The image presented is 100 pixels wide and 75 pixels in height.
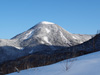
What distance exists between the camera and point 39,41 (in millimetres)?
142500

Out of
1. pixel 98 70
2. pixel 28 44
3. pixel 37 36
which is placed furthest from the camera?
pixel 37 36

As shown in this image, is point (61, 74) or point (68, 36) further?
point (68, 36)

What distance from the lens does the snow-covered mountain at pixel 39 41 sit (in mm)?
125062

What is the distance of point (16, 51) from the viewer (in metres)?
126

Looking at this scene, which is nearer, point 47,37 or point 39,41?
point 39,41

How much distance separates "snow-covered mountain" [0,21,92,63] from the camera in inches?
4924

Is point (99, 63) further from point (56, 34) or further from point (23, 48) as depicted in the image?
point (56, 34)

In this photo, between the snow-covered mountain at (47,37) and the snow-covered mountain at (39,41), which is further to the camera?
the snow-covered mountain at (47,37)

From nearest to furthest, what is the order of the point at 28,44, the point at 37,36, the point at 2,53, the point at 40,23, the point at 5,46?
the point at 2,53 < the point at 5,46 < the point at 28,44 < the point at 37,36 < the point at 40,23

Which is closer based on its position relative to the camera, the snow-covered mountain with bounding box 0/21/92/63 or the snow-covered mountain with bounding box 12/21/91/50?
the snow-covered mountain with bounding box 0/21/92/63

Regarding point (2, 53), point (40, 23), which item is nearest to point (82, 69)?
point (2, 53)

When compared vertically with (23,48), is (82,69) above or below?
above

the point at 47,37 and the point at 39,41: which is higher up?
the point at 47,37

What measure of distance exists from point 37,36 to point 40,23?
33.2m
